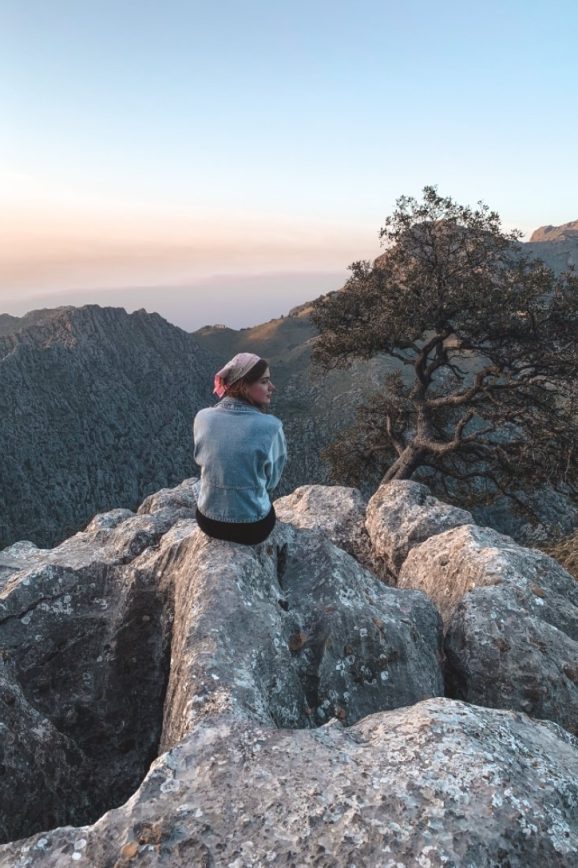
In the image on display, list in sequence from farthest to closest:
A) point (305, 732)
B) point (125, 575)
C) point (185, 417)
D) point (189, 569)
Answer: point (185, 417)
point (125, 575)
point (189, 569)
point (305, 732)

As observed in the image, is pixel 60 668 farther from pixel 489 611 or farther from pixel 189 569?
pixel 489 611

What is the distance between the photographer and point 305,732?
6441mm

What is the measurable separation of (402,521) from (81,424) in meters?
154

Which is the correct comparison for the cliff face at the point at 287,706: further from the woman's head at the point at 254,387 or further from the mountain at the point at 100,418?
the mountain at the point at 100,418

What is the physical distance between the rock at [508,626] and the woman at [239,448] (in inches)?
185

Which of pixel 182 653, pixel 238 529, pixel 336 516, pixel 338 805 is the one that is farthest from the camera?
pixel 336 516

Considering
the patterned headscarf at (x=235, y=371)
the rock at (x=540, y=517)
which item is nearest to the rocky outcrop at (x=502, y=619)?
the patterned headscarf at (x=235, y=371)

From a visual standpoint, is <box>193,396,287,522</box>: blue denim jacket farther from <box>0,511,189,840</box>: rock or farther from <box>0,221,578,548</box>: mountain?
<box>0,221,578,548</box>: mountain

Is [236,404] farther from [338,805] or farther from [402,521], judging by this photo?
[402,521]

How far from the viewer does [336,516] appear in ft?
57.7

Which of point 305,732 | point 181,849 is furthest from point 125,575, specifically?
point 181,849

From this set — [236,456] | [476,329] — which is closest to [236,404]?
[236,456]

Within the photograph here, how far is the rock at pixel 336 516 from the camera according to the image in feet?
54.0

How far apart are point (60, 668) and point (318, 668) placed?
5.12 m
